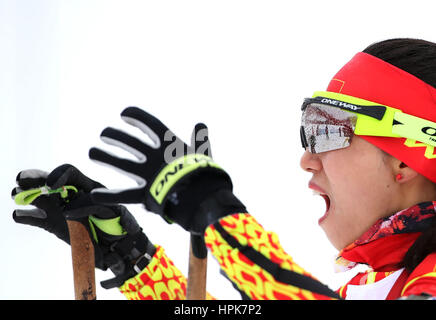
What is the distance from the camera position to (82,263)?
185 cm

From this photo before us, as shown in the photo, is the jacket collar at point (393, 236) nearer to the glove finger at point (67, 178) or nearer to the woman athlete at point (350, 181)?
the woman athlete at point (350, 181)

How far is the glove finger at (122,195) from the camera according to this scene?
4.78 feet

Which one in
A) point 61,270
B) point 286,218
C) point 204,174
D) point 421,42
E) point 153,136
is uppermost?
point 421,42

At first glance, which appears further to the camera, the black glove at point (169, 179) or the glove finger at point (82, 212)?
the glove finger at point (82, 212)

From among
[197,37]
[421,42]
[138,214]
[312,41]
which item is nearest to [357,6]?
[312,41]

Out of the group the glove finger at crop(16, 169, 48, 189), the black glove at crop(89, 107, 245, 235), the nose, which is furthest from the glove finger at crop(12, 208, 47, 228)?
the nose

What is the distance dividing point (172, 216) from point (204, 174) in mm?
140

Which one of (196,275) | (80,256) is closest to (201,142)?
(196,275)

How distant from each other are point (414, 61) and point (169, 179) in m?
1.03

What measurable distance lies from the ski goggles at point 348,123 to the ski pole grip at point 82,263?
0.88m

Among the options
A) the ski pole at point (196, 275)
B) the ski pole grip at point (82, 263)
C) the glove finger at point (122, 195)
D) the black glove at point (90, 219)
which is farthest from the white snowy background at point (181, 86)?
the glove finger at point (122, 195)

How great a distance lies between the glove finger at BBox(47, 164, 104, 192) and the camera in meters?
1.80

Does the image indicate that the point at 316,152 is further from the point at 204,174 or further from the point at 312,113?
the point at 204,174

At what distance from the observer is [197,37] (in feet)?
16.1
